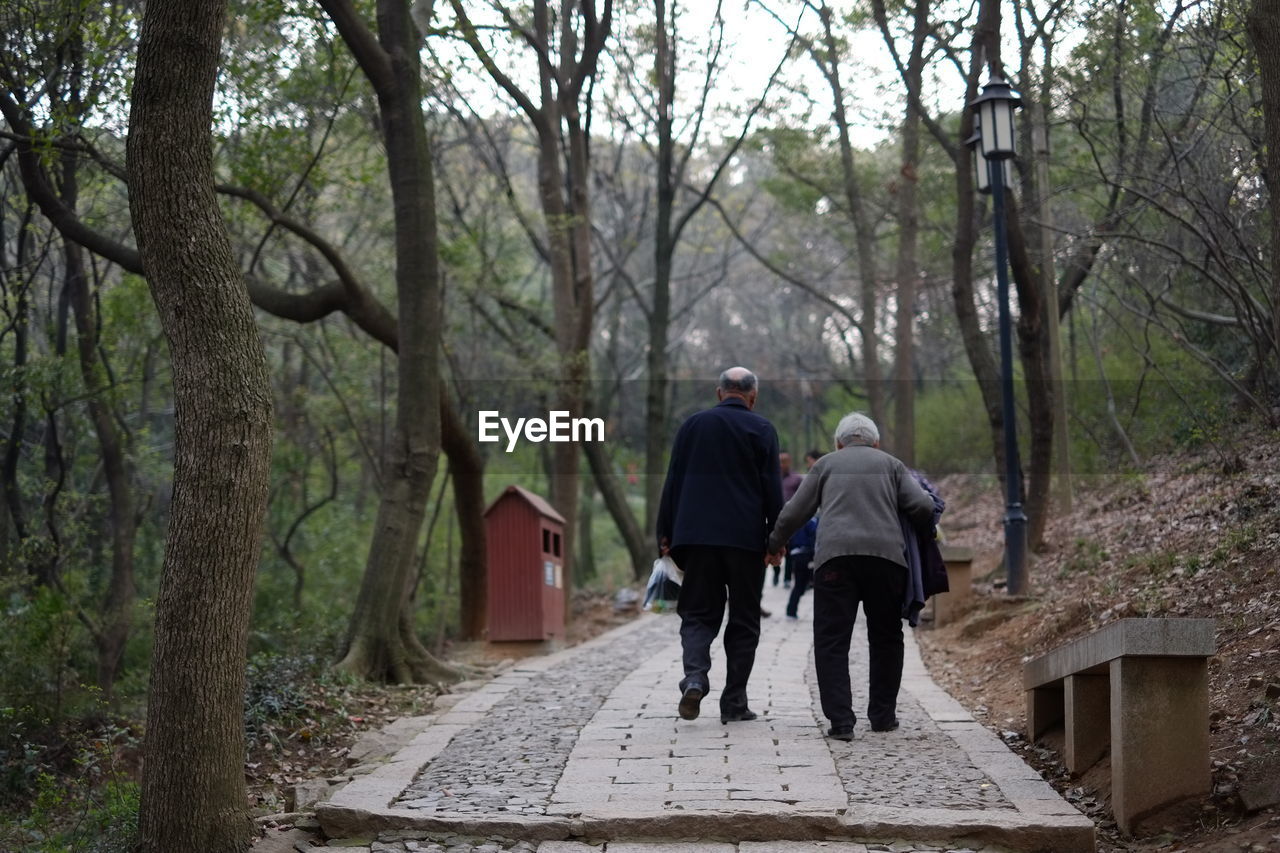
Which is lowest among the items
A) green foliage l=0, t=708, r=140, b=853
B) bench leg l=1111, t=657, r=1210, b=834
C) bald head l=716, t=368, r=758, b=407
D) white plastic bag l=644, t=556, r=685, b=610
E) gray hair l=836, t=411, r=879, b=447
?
green foliage l=0, t=708, r=140, b=853

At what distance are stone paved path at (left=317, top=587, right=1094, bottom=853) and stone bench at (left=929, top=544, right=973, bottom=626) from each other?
4.62 m

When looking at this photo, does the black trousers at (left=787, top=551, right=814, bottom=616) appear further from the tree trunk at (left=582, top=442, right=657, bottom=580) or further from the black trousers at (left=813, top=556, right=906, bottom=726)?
the black trousers at (left=813, top=556, right=906, bottom=726)

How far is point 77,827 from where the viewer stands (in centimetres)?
661

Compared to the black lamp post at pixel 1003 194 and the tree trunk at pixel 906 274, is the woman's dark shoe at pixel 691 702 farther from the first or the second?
the tree trunk at pixel 906 274

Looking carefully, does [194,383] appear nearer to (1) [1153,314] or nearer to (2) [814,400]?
(1) [1153,314]

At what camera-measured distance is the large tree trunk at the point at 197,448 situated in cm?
531

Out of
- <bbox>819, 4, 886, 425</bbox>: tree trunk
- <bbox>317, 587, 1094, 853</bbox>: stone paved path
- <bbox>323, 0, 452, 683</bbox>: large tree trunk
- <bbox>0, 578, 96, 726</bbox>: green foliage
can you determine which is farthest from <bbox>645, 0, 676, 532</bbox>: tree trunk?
<bbox>317, 587, 1094, 853</bbox>: stone paved path

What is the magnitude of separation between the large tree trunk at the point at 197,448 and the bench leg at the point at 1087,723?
3.80m

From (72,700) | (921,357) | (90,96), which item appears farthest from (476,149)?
(921,357)

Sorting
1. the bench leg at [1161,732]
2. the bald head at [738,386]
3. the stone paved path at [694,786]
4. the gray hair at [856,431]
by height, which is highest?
the bald head at [738,386]

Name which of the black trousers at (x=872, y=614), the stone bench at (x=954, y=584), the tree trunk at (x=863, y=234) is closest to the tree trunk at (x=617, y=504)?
the tree trunk at (x=863, y=234)

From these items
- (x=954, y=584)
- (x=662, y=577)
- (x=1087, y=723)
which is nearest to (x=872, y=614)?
(x=662, y=577)

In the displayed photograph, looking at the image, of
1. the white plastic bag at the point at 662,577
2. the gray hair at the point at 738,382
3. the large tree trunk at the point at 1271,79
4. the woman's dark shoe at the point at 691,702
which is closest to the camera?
the large tree trunk at the point at 1271,79

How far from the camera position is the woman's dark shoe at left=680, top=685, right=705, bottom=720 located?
765cm
